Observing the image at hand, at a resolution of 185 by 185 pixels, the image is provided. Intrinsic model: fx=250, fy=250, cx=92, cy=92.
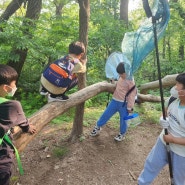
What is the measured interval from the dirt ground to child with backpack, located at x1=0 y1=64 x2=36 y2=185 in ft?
4.83

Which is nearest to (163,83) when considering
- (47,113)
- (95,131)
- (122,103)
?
(122,103)

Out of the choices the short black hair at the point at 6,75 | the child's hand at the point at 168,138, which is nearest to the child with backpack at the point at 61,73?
the short black hair at the point at 6,75

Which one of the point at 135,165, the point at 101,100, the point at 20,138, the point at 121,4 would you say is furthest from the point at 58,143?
the point at 121,4

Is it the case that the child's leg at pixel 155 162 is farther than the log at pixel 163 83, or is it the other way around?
the log at pixel 163 83

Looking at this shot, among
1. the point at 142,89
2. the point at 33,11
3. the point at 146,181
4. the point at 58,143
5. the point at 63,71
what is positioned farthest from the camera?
the point at 33,11

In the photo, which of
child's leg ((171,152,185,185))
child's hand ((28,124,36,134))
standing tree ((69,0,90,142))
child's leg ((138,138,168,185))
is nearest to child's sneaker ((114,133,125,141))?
standing tree ((69,0,90,142))

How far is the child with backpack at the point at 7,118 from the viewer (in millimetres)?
2244

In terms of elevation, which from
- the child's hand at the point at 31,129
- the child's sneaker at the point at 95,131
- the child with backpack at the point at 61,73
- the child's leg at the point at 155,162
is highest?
the child with backpack at the point at 61,73

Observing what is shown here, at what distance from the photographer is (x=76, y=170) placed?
4.01 metres

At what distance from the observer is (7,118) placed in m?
2.26

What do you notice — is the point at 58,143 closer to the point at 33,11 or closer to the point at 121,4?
the point at 33,11

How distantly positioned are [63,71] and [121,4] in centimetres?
988

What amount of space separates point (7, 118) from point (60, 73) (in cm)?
141

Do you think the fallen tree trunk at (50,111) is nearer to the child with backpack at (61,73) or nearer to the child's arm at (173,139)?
the child with backpack at (61,73)
